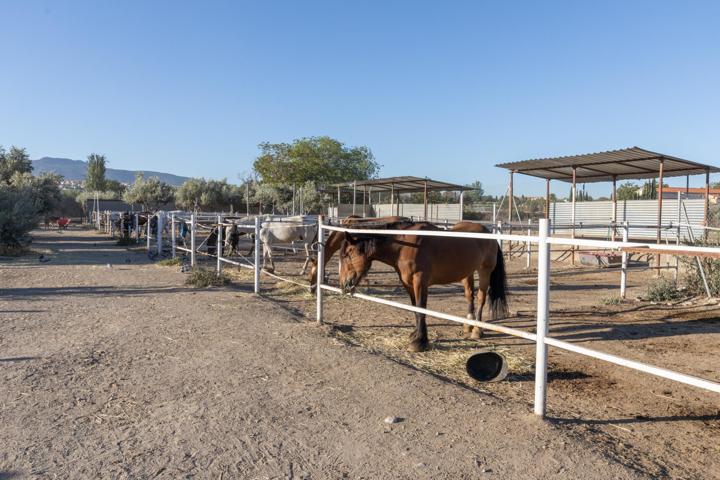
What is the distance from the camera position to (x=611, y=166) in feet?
50.0

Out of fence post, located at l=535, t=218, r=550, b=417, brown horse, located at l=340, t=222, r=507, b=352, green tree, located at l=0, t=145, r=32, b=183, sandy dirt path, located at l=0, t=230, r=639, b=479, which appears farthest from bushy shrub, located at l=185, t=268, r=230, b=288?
green tree, located at l=0, t=145, r=32, b=183

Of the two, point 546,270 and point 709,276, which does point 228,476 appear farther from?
point 709,276

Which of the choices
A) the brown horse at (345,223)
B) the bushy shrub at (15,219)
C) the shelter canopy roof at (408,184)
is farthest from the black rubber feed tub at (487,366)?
the bushy shrub at (15,219)

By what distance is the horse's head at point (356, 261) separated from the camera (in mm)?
5543

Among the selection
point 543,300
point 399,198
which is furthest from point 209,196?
point 543,300

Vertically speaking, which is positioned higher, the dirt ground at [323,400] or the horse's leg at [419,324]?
the horse's leg at [419,324]

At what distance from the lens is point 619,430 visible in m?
3.31

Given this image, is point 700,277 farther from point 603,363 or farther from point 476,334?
point 476,334

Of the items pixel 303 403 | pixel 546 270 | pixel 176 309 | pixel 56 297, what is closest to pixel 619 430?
pixel 546 270

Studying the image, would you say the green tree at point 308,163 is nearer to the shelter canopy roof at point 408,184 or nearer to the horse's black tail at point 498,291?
the shelter canopy roof at point 408,184

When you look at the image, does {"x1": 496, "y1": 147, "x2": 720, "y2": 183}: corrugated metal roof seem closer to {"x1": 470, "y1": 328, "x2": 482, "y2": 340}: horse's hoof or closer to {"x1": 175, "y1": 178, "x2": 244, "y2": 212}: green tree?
{"x1": 470, "y1": 328, "x2": 482, "y2": 340}: horse's hoof

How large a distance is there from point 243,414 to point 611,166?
15092mm

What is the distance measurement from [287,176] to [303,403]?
42.3m

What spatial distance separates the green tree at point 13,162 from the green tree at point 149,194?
9381mm
